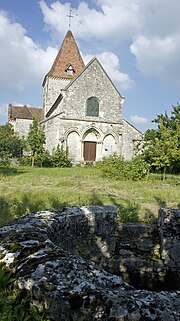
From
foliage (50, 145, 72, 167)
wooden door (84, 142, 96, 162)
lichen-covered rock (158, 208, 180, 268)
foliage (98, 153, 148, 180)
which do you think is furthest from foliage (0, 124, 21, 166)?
lichen-covered rock (158, 208, 180, 268)

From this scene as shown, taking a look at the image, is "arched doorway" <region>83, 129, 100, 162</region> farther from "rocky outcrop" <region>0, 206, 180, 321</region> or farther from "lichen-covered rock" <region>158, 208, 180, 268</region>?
"rocky outcrop" <region>0, 206, 180, 321</region>

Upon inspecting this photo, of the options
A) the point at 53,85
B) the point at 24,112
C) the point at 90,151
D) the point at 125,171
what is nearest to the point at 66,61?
the point at 53,85

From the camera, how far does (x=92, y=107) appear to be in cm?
3144

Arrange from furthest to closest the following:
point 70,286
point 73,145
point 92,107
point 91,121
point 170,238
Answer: point 92,107 < point 91,121 < point 73,145 < point 170,238 < point 70,286

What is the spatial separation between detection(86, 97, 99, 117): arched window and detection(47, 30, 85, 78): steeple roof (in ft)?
32.1

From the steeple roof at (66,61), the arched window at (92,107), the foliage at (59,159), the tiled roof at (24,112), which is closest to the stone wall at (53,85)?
the steeple roof at (66,61)

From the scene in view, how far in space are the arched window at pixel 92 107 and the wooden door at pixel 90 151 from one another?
10.8ft

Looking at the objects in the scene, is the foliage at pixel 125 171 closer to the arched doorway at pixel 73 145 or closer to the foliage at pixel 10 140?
the arched doorway at pixel 73 145

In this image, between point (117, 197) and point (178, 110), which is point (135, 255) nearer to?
point (117, 197)

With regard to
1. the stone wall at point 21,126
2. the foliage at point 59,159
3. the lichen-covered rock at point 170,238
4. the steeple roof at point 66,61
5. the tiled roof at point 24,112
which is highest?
the steeple roof at point 66,61

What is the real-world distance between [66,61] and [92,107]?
1201 cm

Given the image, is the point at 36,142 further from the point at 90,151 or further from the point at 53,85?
the point at 53,85

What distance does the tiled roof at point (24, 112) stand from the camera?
1730 inches

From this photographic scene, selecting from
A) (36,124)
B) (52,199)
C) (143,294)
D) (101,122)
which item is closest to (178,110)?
(101,122)
